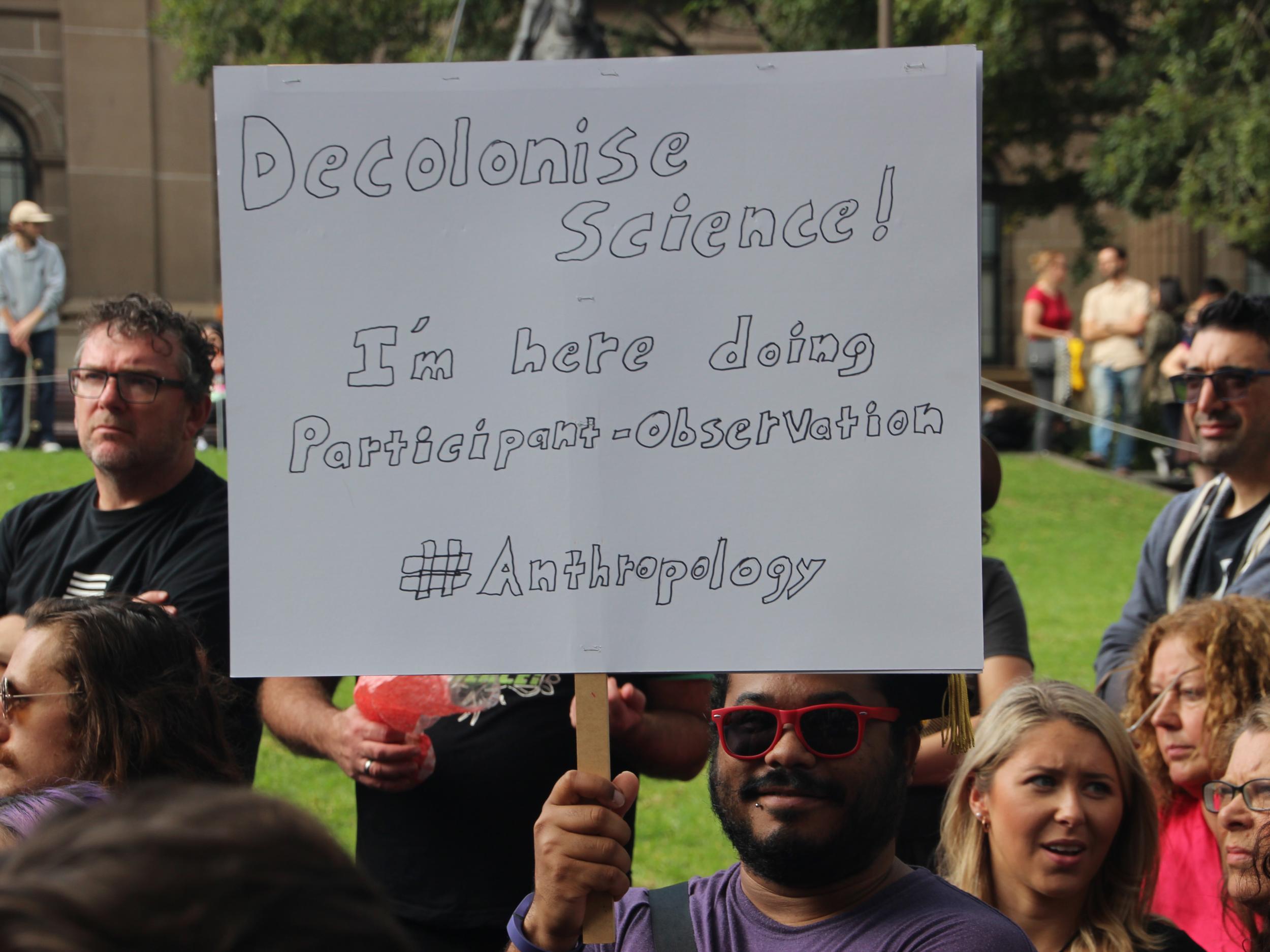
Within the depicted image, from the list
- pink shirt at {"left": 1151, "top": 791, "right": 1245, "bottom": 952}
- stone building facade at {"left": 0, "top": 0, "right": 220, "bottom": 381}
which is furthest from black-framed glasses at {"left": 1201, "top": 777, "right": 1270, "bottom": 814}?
stone building facade at {"left": 0, "top": 0, "right": 220, "bottom": 381}

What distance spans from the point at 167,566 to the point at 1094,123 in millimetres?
15025

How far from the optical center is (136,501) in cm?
326

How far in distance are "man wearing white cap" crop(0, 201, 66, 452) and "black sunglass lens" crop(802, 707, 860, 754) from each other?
10496mm

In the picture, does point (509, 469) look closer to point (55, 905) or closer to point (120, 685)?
point (120, 685)

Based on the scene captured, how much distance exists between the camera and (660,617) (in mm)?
1980

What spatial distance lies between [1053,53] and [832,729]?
14.0 meters

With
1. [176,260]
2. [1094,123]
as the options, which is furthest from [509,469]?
[176,260]

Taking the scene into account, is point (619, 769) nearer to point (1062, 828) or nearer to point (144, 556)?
point (1062, 828)

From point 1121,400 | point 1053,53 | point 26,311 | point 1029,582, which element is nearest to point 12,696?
point 1029,582

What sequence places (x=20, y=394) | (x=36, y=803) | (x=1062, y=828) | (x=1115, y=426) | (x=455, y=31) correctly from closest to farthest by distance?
1. (x=36, y=803)
2. (x=1062, y=828)
3. (x=455, y=31)
4. (x=20, y=394)
5. (x=1115, y=426)

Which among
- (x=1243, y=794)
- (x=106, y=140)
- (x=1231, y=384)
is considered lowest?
(x=1243, y=794)

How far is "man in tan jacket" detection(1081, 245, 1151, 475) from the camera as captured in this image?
12375 millimetres

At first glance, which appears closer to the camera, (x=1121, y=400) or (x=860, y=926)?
(x=860, y=926)

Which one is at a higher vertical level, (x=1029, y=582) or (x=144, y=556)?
Result: (x=144, y=556)
